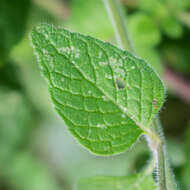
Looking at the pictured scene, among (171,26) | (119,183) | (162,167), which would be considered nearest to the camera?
(162,167)

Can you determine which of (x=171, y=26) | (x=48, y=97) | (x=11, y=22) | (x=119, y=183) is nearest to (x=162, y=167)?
(x=119, y=183)

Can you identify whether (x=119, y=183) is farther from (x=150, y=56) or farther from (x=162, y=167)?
(x=150, y=56)

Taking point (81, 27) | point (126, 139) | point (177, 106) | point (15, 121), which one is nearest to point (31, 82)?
point (15, 121)

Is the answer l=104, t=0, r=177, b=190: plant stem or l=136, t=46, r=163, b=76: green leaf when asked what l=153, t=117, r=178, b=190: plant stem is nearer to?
l=104, t=0, r=177, b=190: plant stem

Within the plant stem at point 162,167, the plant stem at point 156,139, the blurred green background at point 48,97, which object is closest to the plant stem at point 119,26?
the plant stem at point 156,139

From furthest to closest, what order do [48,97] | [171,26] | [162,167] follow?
[48,97], [171,26], [162,167]

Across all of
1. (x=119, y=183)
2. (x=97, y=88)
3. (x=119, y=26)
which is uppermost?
(x=119, y=26)

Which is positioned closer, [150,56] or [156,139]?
[156,139]

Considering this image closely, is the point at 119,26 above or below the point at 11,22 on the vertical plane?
below

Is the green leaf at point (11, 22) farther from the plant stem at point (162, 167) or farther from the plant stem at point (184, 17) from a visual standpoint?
the plant stem at point (162, 167)
